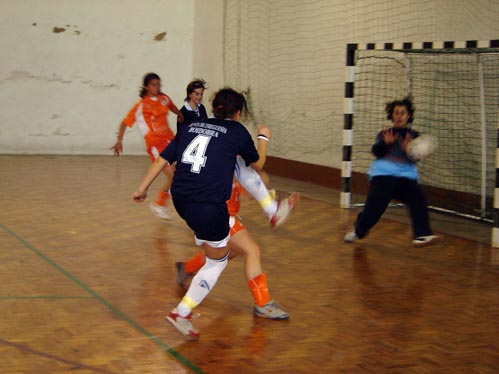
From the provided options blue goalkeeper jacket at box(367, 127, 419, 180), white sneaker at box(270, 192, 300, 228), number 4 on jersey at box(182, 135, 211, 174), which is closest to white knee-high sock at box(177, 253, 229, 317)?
number 4 on jersey at box(182, 135, 211, 174)

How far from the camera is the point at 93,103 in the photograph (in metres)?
15.9

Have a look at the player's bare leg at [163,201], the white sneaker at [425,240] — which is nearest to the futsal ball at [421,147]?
the white sneaker at [425,240]

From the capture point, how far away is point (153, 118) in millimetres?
9234

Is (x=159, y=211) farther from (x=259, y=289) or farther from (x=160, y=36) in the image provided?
(x=160, y=36)

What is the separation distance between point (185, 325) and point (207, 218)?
722 millimetres

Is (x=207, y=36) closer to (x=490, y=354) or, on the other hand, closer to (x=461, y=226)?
(x=461, y=226)

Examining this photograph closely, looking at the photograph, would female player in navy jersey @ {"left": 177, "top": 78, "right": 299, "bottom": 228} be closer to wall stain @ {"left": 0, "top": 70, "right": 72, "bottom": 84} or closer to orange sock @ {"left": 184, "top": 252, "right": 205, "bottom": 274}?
orange sock @ {"left": 184, "top": 252, "right": 205, "bottom": 274}

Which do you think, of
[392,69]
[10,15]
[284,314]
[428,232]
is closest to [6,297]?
[284,314]

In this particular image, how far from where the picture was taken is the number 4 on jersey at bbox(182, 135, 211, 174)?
183 inches

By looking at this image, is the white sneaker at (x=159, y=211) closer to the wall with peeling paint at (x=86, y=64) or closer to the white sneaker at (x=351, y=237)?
the white sneaker at (x=351, y=237)

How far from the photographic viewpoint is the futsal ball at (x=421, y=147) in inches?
270

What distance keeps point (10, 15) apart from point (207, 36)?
4.07 m

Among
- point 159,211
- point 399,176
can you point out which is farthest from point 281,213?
point 159,211

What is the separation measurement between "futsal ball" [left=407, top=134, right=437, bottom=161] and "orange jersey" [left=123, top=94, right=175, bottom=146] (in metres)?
3.33
